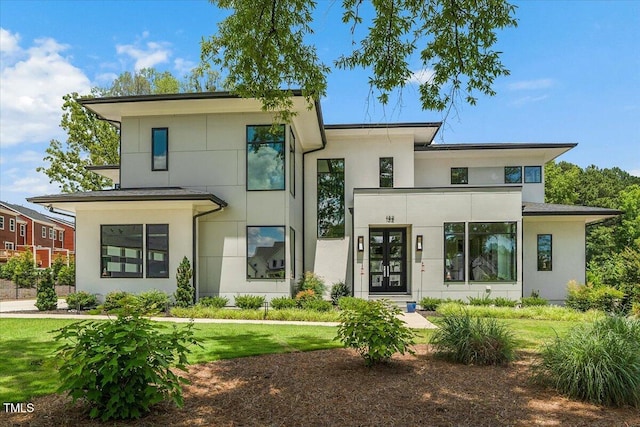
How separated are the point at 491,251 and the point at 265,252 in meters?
8.21

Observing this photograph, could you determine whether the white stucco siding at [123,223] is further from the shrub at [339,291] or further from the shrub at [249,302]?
the shrub at [339,291]

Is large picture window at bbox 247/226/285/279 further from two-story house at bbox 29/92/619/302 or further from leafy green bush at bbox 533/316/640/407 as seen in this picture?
leafy green bush at bbox 533/316/640/407

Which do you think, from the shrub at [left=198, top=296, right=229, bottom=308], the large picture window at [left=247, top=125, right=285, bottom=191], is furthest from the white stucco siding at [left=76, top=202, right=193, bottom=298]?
the large picture window at [left=247, top=125, right=285, bottom=191]

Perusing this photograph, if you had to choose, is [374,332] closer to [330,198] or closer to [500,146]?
[330,198]

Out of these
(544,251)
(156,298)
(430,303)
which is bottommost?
(430,303)

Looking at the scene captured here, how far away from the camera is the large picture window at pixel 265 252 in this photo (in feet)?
→ 46.5

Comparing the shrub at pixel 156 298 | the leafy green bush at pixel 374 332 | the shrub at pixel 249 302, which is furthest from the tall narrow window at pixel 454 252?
the shrub at pixel 156 298

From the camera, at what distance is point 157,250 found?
13820 mm

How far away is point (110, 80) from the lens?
3073 cm

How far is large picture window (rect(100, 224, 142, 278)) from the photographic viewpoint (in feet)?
45.5

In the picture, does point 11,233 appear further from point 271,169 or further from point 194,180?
point 271,169

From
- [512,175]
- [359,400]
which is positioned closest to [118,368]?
[359,400]

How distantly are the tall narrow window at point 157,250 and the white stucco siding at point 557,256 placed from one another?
14315 mm

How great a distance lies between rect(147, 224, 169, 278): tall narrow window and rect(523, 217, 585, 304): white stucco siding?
14315mm
